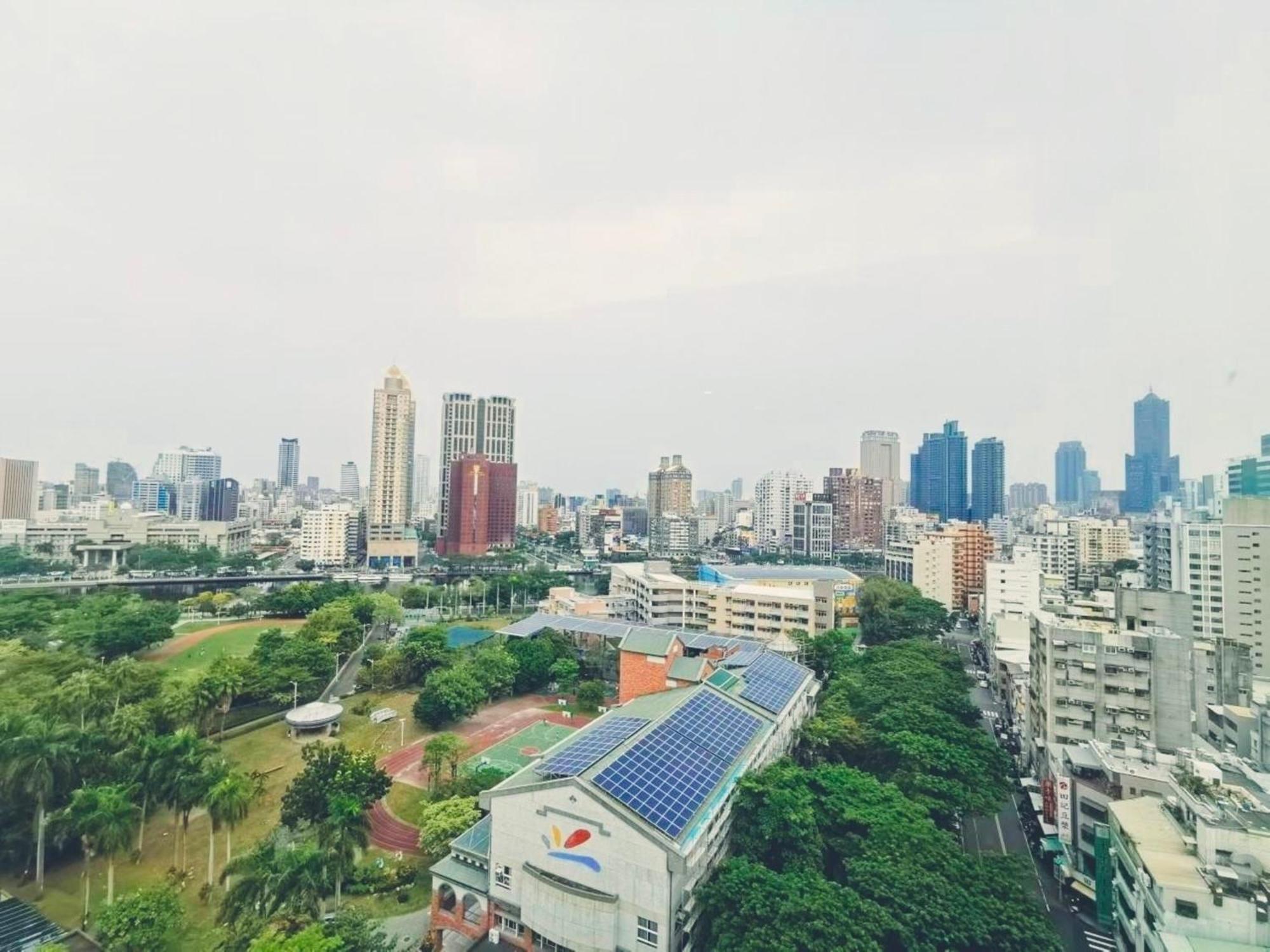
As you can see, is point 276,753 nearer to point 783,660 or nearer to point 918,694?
point 783,660

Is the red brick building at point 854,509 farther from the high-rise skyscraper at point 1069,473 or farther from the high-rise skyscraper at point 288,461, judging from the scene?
the high-rise skyscraper at point 288,461

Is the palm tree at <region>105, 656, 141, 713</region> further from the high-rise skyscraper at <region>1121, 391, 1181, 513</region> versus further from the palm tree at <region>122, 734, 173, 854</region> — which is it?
the high-rise skyscraper at <region>1121, 391, 1181, 513</region>

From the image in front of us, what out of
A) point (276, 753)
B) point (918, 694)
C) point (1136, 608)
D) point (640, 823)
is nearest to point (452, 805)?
point (640, 823)

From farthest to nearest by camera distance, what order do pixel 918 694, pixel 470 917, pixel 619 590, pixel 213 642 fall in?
1. pixel 619 590
2. pixel 213 642
3. pixel 918 694
4. pixel 470 917

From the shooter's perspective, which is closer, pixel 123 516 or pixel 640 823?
pixel 640 823

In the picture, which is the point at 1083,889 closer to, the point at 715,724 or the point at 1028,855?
the point at 1028,855

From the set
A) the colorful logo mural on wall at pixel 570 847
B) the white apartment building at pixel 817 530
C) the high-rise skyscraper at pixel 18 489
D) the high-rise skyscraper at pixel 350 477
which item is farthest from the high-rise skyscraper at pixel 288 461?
the colorful logo mural on wall at pixel 570 847

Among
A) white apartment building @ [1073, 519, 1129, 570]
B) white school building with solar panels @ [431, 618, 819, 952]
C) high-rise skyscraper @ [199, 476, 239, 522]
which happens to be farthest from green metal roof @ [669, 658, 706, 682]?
high-rise skyscraper @ [199, 476, 239, 522]
